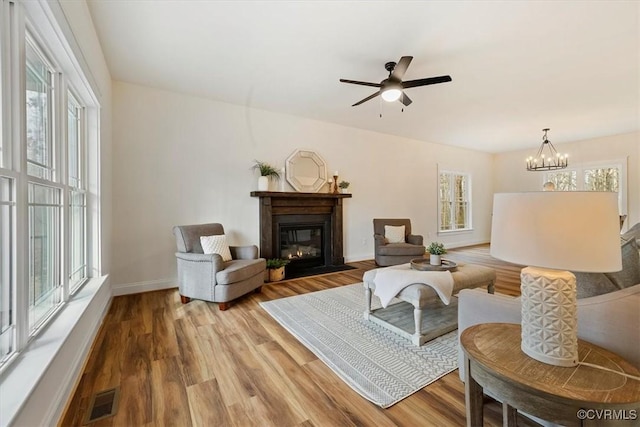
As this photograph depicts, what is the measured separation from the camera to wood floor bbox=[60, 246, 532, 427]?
1491 millimetres

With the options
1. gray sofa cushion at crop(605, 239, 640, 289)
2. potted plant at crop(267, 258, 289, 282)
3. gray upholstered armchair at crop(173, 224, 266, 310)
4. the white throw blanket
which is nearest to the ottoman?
the white throw blanket

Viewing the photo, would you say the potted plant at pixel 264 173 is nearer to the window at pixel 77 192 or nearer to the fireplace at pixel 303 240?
the fireplace at pixel 303 240

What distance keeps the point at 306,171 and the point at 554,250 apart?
4250 mm

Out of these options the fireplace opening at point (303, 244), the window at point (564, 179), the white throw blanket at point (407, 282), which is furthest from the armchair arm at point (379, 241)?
the window at point (564, 179)

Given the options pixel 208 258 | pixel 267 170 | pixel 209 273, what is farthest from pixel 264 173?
pixel 209 273

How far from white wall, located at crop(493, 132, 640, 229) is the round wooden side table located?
297 inches

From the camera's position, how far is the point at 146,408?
1.56 meters

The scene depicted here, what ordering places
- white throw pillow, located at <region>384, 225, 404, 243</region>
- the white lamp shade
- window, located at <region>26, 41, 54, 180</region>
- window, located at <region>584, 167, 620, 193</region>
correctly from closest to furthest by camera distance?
the white lamp shade < window, located at <region>26, 41, 54, 180</region> < white throw pillow, located at <region>384, 225, 404, 243</region> < window, located at <region>584, 167, 620, 193</region>

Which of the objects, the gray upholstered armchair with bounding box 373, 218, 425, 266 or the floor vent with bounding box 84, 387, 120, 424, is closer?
the floor vent with bounding box 84, 387, 120, 424

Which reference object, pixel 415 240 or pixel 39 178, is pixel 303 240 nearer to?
pixel 415 240

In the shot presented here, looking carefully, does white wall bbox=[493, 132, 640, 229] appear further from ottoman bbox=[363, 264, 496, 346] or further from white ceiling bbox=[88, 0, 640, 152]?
ottoman bbox=[363, 264, 496, 346]

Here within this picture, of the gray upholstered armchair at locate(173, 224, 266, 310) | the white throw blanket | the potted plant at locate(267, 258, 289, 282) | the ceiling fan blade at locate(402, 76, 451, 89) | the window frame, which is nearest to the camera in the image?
the white throw blanket

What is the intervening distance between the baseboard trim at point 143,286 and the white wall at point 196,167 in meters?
0.01

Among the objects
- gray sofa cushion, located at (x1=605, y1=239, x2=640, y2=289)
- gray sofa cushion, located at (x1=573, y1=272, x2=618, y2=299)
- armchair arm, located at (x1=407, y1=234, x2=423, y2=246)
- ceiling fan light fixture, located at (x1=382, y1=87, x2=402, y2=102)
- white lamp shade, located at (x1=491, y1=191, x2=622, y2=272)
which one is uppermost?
ceiling fan light fixture, located at (x1=382, y1=87, x2=402, y2=102)
